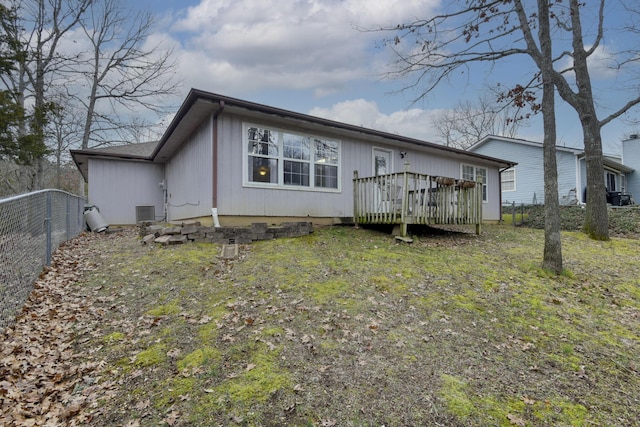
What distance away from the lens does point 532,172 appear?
19656mm

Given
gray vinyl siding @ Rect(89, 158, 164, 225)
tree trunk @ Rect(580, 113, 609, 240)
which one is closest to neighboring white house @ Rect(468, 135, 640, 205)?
tree trunk @ Rect(580, 113, 609, 240)

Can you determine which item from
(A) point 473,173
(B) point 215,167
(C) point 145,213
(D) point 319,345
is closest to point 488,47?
(A) point 473,173

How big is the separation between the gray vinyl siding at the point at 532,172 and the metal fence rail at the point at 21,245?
814 inches

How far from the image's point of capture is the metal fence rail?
12.1ft

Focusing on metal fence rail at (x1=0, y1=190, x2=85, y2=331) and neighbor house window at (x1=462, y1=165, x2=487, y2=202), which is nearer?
metal fence rail at (x1=0, y1=190, x2=85, y2=331)

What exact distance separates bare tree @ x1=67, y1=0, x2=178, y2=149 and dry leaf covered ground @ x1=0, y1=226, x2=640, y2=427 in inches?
696

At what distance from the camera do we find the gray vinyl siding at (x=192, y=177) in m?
8.30

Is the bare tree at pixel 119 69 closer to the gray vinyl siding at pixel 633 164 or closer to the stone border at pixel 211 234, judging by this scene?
the stone border at pixel 211 234

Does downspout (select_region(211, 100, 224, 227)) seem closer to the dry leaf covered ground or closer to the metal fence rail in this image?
the dry leaf covered ground

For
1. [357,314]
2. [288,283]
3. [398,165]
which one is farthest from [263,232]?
[398,165]

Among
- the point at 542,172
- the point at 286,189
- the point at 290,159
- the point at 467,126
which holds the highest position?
the point at 467,126

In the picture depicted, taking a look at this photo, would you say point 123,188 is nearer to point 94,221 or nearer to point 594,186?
point 94,221

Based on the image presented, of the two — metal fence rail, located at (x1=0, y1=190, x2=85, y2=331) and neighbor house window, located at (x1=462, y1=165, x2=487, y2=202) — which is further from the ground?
neighbor house window, located at (x1=462, y1=165, x2=487, y2=202)

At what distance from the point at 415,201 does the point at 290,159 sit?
3.22 m
